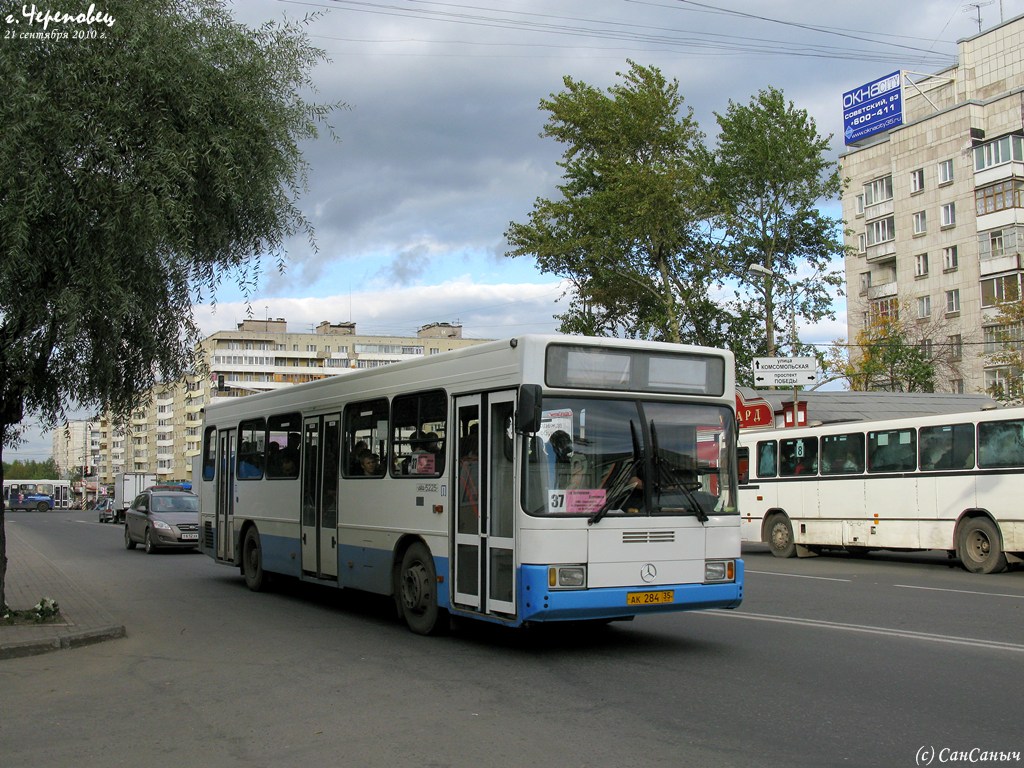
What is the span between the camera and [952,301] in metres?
62.6

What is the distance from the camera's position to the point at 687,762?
241 inches

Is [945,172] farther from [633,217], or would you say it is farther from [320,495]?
[320,495]

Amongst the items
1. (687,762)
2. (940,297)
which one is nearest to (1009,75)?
(940,297)

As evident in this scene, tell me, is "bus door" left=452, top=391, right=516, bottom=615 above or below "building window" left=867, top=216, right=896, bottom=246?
below

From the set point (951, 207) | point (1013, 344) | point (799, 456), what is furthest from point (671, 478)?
Result: point (951, 207)

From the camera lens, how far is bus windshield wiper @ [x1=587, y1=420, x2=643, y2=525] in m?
9.59

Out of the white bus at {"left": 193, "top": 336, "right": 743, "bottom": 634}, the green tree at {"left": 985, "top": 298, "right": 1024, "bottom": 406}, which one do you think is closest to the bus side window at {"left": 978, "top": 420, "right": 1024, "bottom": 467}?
the white bus at {"left": 193, "top": 336, "right": 743, "bottom": 634}

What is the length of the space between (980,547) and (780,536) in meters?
5.90

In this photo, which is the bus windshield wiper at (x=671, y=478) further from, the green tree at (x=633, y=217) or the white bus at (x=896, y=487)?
the green tree at (x=633, y=217)

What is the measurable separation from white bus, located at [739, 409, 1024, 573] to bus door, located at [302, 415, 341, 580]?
901 centimetres

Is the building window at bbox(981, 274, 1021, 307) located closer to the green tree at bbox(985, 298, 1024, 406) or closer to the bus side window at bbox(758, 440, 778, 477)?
the green tree at bbox(985, 298, 1024, 406)

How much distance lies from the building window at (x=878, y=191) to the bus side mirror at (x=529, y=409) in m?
64.6

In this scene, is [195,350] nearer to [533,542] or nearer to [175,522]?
[533,542]

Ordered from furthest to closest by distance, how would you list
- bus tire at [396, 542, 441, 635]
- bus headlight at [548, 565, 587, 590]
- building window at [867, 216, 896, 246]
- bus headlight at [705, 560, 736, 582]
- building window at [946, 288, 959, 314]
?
1. building window at [867, 216, 896, 246]
2. building window at [946, 288, 959, 314]
3. bus tire at [396, 542, 441, 635]
4. bus headlight at [705, 560, 736, 582]
5. bus headlight at [548, 565, 587, 590]
